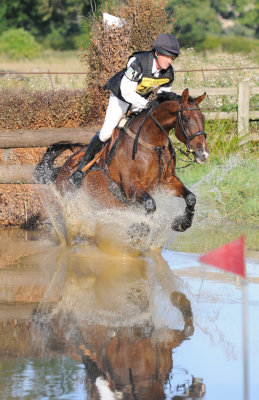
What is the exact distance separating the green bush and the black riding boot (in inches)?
1418

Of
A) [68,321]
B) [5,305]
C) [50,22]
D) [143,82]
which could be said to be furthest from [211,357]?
[50,22]

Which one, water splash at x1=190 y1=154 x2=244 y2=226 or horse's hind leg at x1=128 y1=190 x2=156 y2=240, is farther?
water splash at x1=190 y1=154 x2=244 y2=226

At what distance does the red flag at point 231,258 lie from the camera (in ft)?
12.3

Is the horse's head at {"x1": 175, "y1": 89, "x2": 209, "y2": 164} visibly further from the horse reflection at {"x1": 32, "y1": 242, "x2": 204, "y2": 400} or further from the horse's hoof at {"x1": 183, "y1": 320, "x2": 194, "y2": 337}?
the horse's hoof at {"x1": 183, "y1": 320, "x2": 194, "y2": 337}

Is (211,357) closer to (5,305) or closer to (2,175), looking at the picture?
(5,305)

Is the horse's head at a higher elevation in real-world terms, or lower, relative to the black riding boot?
higher

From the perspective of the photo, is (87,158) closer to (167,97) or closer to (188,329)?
(167,97)

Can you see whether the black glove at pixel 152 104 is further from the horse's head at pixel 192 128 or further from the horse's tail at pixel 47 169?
the horse's tail at pixel 47 169

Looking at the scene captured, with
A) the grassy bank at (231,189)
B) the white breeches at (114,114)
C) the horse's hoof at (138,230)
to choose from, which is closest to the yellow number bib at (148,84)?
the white breeches at (114,114)

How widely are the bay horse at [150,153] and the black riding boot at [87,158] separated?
4.6 inches

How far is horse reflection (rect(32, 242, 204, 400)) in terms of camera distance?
4.44 m

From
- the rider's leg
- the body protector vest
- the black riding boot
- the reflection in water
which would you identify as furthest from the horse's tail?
the reflection in water

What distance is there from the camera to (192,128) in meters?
7.36

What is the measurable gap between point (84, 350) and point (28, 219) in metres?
5.72
